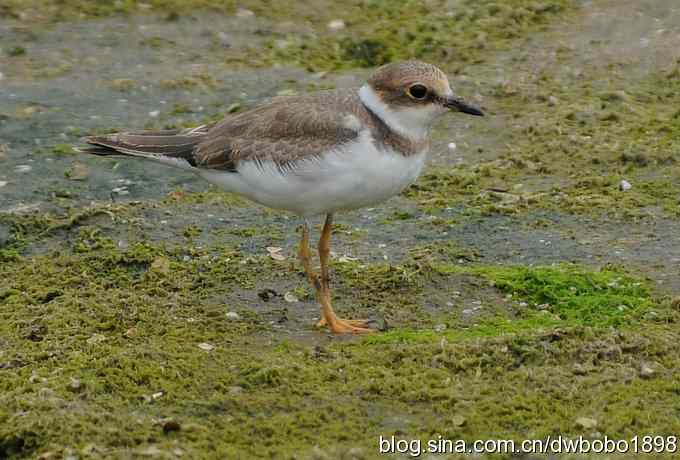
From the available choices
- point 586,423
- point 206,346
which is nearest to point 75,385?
point 206,346

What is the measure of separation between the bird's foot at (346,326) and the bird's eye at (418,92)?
139 cm

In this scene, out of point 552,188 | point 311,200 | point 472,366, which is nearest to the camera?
point 472,366

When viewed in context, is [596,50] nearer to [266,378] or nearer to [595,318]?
[595,318]

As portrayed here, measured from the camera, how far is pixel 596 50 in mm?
11164

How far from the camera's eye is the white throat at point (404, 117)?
6723mm

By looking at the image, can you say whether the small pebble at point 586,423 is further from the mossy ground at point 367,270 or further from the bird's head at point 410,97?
the bird's head at point 410,97

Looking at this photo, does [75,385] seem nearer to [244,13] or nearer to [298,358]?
[298,358]

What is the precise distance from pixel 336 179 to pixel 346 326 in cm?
90

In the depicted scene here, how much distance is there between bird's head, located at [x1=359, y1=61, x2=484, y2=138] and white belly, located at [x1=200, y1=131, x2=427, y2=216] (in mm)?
204

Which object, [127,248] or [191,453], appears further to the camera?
[127,248]

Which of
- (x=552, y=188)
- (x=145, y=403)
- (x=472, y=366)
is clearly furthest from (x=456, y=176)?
(x=145, y=403)

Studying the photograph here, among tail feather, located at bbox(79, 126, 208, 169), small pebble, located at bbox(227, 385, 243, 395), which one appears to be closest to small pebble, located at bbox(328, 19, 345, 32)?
tail feather, located at bbox(79, 126, 208, 169)

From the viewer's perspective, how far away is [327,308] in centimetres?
687

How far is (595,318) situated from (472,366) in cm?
102
